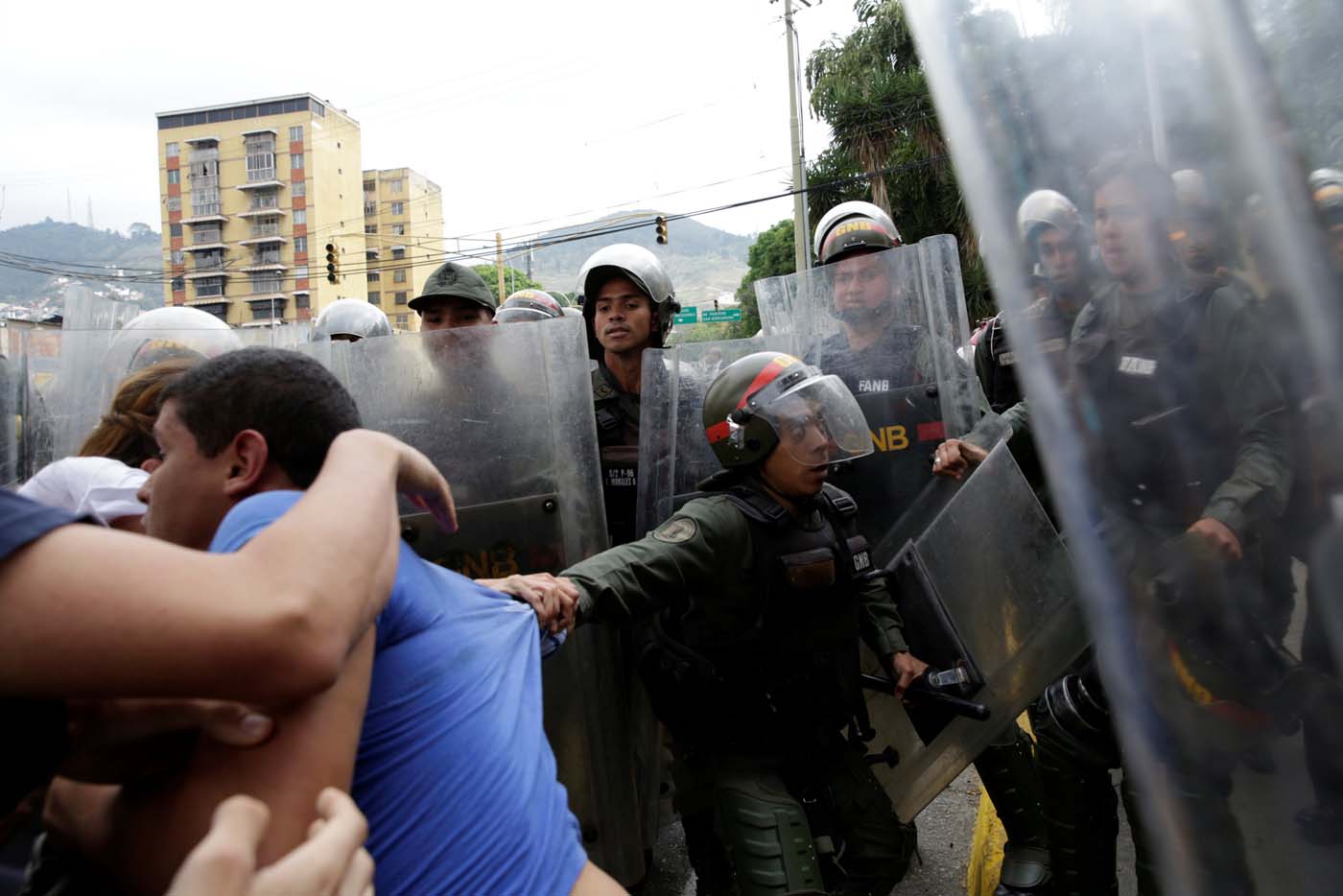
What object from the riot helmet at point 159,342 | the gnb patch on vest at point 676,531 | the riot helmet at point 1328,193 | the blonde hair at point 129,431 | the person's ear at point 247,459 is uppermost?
the riot helmet at point 159,342

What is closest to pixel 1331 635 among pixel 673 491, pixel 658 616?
A: pixel 658 616

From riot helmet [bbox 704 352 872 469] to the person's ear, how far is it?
1.61 metres

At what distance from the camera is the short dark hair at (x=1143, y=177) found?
68 cm

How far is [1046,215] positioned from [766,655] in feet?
6.37

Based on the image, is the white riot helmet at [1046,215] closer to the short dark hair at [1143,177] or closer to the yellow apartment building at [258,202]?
the short dark hair at [1143,177]

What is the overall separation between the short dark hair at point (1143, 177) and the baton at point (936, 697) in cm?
193

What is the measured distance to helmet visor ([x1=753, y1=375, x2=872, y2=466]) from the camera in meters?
2.65

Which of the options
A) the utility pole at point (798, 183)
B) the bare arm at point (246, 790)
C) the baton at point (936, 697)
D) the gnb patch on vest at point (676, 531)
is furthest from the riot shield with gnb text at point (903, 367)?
the utility pole at point (798, 183)

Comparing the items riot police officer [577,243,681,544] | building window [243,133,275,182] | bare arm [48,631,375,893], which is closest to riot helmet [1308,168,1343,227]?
bare arm [48,631,375,893]

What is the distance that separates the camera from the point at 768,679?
2551 millimetres

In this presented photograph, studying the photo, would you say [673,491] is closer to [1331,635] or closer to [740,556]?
[740,556]

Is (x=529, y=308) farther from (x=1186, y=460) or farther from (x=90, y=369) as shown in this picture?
(x=1186, y=460)

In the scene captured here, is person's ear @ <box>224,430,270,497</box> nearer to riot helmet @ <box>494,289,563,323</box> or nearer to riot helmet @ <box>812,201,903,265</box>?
riot helmet @ <box>812,201,903,265</box>

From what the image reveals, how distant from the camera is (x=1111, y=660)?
0.80 m
